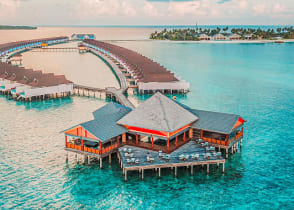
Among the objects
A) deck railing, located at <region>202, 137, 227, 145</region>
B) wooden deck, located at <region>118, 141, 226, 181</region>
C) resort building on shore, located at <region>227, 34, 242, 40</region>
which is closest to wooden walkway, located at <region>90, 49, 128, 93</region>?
deck railing, located at <region>202, 137, 227, 145</region>

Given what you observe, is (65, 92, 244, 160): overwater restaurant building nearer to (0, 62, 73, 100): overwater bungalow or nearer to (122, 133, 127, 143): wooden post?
(122, 133, 127, 143): wooden post

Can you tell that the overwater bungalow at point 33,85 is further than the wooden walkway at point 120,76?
No

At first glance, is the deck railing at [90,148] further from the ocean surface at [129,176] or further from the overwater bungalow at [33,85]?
the overwater bungalow at [33,85]

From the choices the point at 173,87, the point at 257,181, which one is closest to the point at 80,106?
the point at 173,87

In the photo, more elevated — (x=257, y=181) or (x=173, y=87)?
(x=173, y=87)

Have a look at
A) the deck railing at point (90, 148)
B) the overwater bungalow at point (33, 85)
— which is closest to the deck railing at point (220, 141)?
the deck railing at point (90, 148)

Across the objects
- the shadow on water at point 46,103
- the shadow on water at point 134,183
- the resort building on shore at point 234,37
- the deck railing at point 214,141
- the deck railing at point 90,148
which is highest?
the resort building on shore at point 234,37

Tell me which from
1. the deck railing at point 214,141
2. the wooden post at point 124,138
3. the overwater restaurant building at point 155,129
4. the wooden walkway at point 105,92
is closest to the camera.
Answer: the overwater restaurant building at point 155,129

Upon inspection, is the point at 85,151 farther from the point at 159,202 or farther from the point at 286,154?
the point at 286,154
